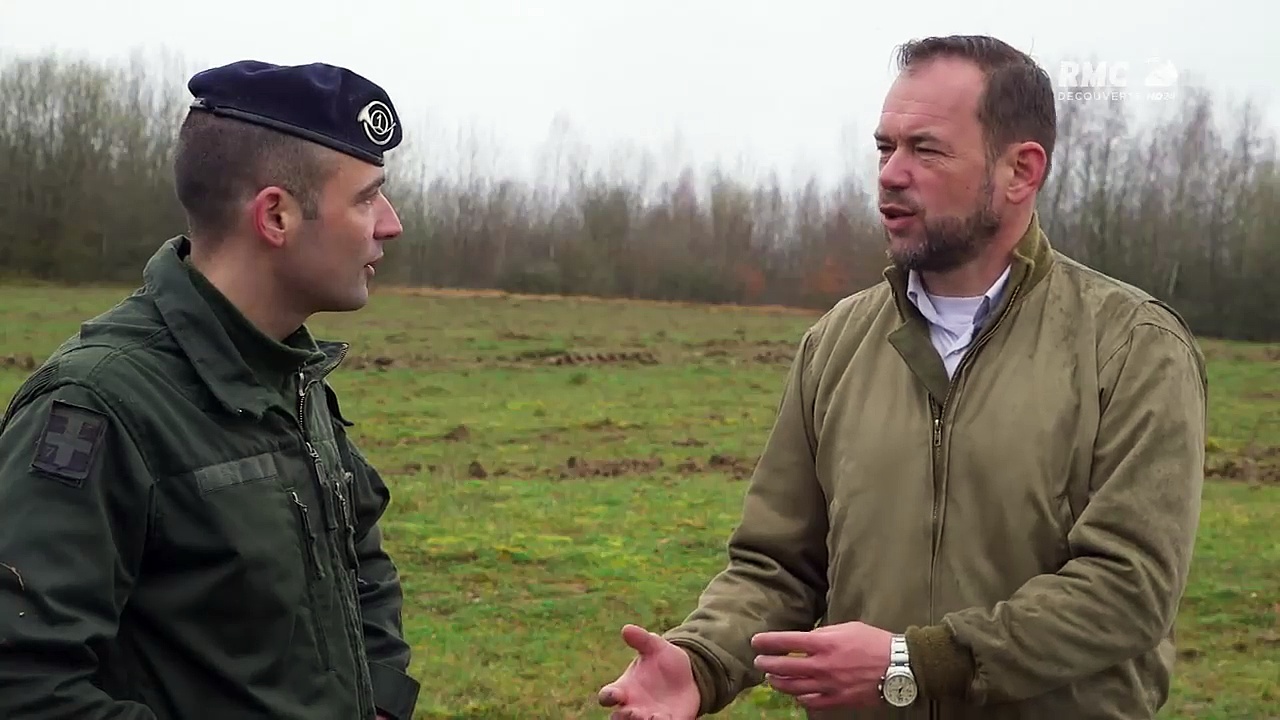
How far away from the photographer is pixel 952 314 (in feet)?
9.64

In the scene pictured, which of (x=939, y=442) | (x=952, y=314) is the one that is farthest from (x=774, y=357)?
(x=939, y=442)

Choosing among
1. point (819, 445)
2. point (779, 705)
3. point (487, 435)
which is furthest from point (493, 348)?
point (819, 445)

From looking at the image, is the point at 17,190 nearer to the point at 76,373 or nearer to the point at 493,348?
the point at 493,348

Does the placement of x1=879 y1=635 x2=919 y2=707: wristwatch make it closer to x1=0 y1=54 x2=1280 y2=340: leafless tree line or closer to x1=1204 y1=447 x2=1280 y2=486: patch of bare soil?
x1=1204 y1=447 x2=1280 y2=486: patch of bare soil

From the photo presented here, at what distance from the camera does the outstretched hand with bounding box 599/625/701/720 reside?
2.89 metres

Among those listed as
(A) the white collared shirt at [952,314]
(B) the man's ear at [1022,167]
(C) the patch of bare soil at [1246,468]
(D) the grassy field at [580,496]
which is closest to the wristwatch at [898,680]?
(A) the white collared shirt at [952,314]

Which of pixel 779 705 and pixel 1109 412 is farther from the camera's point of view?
pixel 779 705

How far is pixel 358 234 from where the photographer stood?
2684 millimetres

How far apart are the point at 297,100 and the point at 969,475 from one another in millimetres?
1692

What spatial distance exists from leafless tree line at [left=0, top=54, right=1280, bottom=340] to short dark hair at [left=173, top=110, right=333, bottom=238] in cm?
2747

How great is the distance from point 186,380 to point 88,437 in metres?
0.27

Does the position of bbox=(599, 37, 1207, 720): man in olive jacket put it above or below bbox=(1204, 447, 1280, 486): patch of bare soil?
above

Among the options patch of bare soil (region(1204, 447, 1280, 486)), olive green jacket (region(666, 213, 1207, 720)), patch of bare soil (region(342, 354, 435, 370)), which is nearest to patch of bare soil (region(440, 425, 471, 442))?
patch of bare soil (region(342, 354, 435, 370))

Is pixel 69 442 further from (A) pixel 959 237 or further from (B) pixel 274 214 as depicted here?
(A) pixel 959 237
